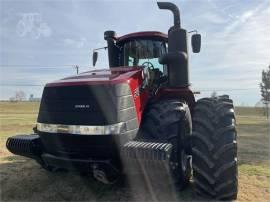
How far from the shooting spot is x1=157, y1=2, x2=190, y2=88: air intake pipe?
5676 mm

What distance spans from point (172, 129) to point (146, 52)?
2147mm

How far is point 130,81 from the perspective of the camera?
507 cm

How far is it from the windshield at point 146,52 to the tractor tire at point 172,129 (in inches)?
52.1

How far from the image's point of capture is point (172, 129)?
4934mm

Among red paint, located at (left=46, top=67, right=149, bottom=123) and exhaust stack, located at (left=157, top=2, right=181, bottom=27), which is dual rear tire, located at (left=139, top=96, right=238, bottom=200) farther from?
exhaust stack, located at (left=157, top=2, right=181, bottom=27)

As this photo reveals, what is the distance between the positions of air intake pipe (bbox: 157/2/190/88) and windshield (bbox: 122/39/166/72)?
27.0 inches

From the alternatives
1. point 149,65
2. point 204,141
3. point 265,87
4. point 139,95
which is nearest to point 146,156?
point 204,141

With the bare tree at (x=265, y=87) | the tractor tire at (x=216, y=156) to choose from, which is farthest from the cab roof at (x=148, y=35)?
the bare tree at (x=265, y=87)

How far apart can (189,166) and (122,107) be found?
190cm

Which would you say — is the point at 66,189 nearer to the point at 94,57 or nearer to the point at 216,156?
the point at 216,156

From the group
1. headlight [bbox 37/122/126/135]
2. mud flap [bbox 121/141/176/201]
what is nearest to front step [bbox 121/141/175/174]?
mud flap [bbox 121/141/176/201]

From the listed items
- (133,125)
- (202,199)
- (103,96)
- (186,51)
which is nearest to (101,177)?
(133,125)

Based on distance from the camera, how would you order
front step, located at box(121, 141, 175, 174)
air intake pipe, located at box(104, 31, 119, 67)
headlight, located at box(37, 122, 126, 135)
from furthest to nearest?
air intake pipe, located at box(104, 31, 119, 67) < headlight, located at box(37, 122, 126, 135) < front step, located at box(121, 141, 175, 174)

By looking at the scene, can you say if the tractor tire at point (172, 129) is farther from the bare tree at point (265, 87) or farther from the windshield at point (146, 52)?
the bare tree at point (265, 87)
